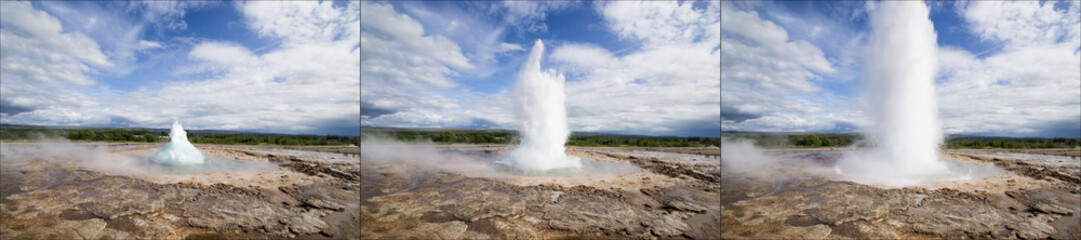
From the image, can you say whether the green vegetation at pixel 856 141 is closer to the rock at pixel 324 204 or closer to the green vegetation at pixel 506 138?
the green vegetation at pixel 506 138

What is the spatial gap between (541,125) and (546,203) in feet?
4.66

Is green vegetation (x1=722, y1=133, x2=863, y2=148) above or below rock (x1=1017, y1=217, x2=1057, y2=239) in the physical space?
above

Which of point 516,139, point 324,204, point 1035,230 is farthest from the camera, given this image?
point 516,139

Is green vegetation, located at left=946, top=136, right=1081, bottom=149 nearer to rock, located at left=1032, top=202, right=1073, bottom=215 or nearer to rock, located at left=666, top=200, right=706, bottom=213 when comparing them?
rock, located at left=1032, top=202, right=1073, bottom=215

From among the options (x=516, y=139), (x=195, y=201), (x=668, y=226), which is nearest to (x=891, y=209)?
(x=668, y=226)

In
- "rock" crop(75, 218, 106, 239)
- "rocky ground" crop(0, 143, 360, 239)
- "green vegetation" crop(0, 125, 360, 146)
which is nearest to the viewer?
"rock" crop(75, 218, 106, 239)

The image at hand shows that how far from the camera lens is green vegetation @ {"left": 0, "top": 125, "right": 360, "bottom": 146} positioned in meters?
6.05

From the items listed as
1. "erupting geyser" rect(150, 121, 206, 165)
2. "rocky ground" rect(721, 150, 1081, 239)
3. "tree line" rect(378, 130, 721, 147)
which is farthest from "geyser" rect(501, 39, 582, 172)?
"erupting geyser" rect(150, 121, 206, 165)

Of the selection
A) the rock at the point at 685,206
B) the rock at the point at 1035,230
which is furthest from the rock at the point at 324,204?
the rock at the point at 1035,230

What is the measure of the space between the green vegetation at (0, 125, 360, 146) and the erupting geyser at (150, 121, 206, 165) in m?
0.11

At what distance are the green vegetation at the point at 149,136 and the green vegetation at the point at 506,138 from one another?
0.74 metres

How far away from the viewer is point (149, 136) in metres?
6.83

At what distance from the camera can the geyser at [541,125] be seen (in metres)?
5.56

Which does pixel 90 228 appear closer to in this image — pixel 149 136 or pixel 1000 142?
pixel 149 136
